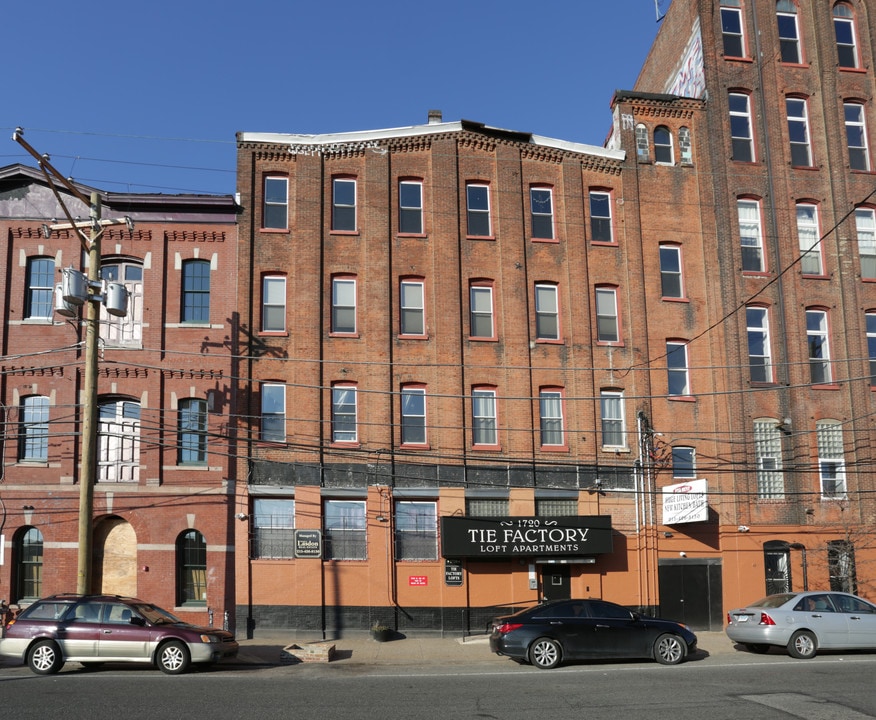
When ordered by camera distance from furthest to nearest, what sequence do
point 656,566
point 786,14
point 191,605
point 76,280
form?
point 786,14 → point 656,566 → point 191,605 → point 76,280

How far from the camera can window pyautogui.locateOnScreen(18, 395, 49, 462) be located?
26500 mm

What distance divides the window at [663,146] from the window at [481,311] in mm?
7874

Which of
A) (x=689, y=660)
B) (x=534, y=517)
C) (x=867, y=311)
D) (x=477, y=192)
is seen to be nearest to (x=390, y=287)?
(x=477, y=192)

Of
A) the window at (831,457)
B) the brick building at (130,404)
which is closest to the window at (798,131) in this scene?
the window at (831,457)

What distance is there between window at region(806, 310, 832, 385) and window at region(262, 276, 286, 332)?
1740cm

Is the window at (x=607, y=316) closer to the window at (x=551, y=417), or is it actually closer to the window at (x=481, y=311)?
the window at (x=551, y=417)

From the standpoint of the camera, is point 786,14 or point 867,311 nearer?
point 867,311

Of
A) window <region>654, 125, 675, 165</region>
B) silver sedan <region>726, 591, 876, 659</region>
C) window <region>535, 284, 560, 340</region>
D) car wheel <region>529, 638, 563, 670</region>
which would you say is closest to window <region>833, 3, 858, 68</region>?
window <region>654, 125, 675, 165</region>

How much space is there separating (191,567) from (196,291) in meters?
8.22

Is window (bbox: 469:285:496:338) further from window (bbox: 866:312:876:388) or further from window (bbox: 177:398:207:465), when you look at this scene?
window (bbox: 866:312:876:388)

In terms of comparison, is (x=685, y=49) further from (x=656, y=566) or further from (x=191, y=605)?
(x=191, y=605)

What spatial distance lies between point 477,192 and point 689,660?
16.2 m

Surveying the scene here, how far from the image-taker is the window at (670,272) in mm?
30750

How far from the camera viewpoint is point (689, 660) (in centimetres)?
2083
